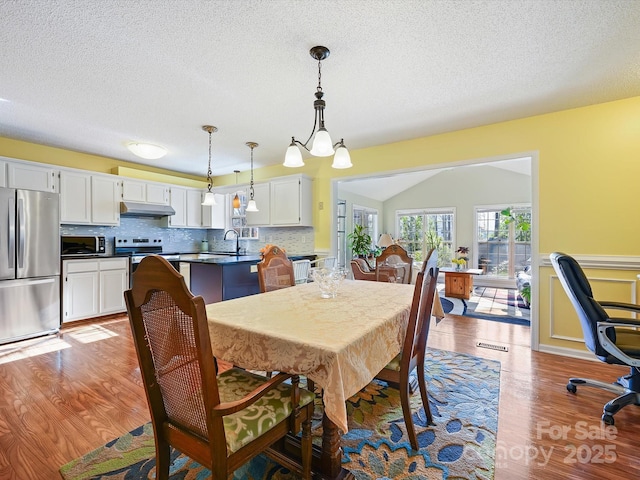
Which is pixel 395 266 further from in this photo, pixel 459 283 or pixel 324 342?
pixel 459 283

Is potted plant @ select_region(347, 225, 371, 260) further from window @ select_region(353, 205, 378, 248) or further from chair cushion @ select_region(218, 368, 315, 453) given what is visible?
chair cushion @ select_region(218, 368, 315, 453)

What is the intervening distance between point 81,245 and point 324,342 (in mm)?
4581

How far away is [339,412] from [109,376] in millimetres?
2389

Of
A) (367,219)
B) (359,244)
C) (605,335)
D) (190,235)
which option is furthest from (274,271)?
(367,219)

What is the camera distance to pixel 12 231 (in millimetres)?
3309

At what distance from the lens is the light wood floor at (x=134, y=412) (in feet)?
5.07

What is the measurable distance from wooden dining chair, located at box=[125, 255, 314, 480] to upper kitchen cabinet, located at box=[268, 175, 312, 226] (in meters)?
3.51

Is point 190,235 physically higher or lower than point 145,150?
lower

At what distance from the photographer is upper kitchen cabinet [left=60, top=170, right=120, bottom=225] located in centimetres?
407

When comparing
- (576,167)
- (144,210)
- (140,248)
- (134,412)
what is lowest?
(134,412)

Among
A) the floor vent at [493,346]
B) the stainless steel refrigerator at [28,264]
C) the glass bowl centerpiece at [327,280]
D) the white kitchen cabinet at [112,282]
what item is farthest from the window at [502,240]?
the stainless steel refrigerator at [28,264]

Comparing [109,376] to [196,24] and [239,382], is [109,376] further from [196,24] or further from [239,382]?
[196,24]

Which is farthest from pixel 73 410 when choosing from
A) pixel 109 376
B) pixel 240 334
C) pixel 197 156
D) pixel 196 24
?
pixel 197 156

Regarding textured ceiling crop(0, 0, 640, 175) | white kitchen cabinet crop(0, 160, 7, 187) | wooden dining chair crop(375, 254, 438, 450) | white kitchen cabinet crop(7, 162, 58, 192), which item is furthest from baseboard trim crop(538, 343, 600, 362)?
white kitchen cabinet crop(0, 160, 7, 187)
